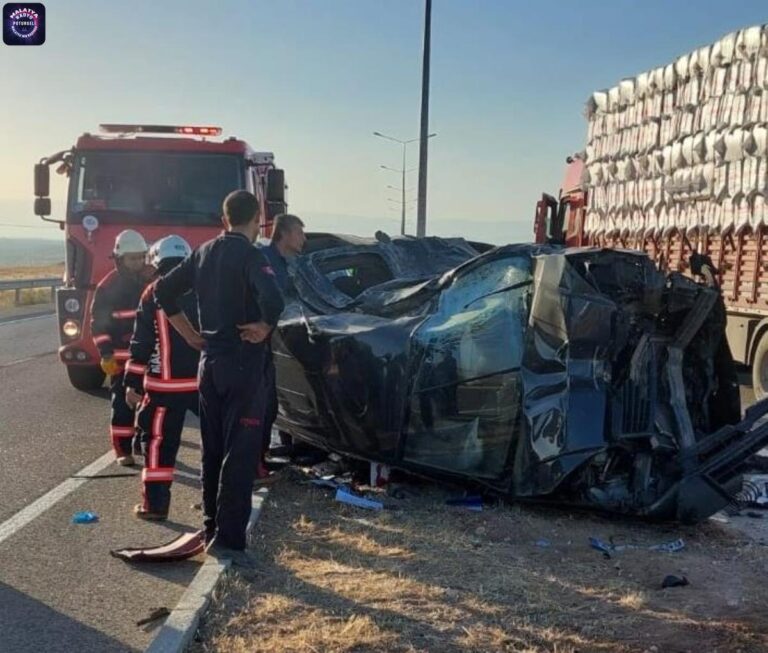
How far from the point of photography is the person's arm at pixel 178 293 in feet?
16.2

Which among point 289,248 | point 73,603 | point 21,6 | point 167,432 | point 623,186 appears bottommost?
point 73,603

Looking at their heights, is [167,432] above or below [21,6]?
below

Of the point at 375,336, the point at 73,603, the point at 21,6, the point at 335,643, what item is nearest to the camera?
the point at 335,643

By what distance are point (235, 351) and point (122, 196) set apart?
566cm

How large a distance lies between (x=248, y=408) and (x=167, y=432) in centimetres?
118

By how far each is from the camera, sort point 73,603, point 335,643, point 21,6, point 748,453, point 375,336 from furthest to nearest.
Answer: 1. point 21,6
2. point 375,336
3. point 748,453
4. point 73,603
5. point 335,643

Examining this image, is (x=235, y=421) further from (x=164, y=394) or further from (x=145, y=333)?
(x=145, y=333)

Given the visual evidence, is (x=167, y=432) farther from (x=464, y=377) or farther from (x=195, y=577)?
(x=464, y=377)

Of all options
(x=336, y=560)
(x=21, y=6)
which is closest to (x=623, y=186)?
(x=21, y=6)

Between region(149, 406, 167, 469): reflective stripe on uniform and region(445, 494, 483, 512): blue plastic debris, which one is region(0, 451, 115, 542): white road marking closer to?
region(149, 406, 167, 469): reflective stripe on uniform

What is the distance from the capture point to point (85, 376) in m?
10.4

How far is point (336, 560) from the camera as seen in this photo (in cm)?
490

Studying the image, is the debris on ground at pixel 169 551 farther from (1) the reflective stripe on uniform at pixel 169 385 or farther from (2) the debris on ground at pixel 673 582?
(2) the debris on ground at pixel 673 582

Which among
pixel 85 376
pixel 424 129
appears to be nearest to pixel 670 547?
pixel 85 376
